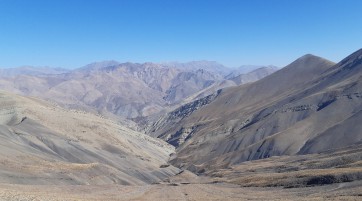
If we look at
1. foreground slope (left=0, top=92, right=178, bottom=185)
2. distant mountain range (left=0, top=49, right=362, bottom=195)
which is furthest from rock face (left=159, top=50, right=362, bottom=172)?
foreground slope (left=0, top=92, right=178, bottom=185)

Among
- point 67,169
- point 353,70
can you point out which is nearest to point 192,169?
point 67,169

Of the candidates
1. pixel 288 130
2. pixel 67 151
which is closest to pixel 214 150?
pixel 288 130

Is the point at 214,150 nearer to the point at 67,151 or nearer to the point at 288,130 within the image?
the point at 288,130

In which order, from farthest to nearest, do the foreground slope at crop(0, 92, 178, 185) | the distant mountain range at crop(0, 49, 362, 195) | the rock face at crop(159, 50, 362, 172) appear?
1. the rock face at crop(159, 50, 362, 172)
2. the foreground slope at crop(0, 92, 178, 185)
3. the distant mountain range at crop(0, 49, 362, 195)

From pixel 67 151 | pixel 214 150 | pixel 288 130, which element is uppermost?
pixel 67 151

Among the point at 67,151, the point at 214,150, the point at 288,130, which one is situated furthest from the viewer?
the point at 214,150

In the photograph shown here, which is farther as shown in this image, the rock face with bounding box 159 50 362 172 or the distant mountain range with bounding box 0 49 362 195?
the rock face with bounding box 159 50 362 172

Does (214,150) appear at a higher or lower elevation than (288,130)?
lower

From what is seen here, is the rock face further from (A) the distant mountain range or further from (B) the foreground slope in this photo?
(B) the foreground slope

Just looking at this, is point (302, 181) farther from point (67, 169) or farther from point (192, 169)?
point (192, 169)

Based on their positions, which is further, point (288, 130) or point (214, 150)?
point (214, 150)
